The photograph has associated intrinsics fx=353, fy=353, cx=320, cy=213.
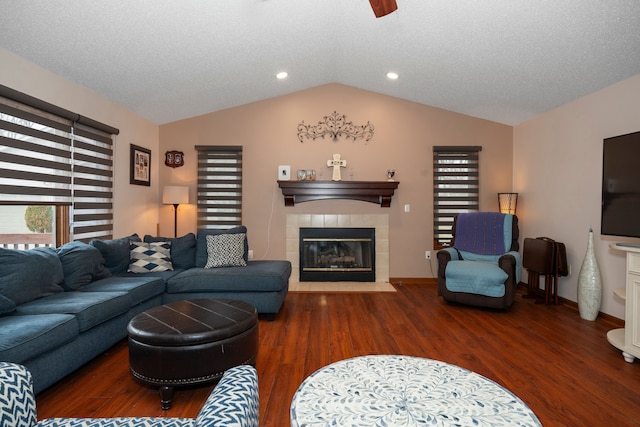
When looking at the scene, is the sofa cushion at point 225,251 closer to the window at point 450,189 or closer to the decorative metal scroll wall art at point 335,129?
the decorative metal scroll wall art at point 335,129

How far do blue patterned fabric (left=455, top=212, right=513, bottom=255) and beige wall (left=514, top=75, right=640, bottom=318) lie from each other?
66 centimetres

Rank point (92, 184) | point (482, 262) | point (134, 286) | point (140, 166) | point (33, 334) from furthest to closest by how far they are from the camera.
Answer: point (140, 166) → point (482, 262) → point (92, 184) → point (134, 286) → point (33, 334)

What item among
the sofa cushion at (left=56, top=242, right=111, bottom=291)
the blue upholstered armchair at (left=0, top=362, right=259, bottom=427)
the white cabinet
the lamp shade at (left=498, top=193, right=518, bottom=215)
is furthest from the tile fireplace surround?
the blue upholstered armchair at (left=0, top=362, right=259, bottom=427)

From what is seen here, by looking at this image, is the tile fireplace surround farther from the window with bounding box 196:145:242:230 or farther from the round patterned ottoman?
the round patterned ottoman

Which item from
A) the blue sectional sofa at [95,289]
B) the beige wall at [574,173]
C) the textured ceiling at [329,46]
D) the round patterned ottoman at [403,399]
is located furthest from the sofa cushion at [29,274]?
the beige wall at [574,173]

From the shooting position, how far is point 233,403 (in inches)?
A: 38.0

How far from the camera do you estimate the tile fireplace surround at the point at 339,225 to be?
5.29 m

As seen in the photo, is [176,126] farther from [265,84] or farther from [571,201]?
[571,201]

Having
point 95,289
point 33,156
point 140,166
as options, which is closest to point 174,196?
point 140,166

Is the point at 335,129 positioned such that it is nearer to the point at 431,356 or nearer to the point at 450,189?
the point at 450,189

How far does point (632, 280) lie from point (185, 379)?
319cm

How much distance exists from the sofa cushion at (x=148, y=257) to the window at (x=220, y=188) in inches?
52.2

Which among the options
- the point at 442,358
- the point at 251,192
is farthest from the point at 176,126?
the point at 442,358

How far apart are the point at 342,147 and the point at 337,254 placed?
162 centimetres
